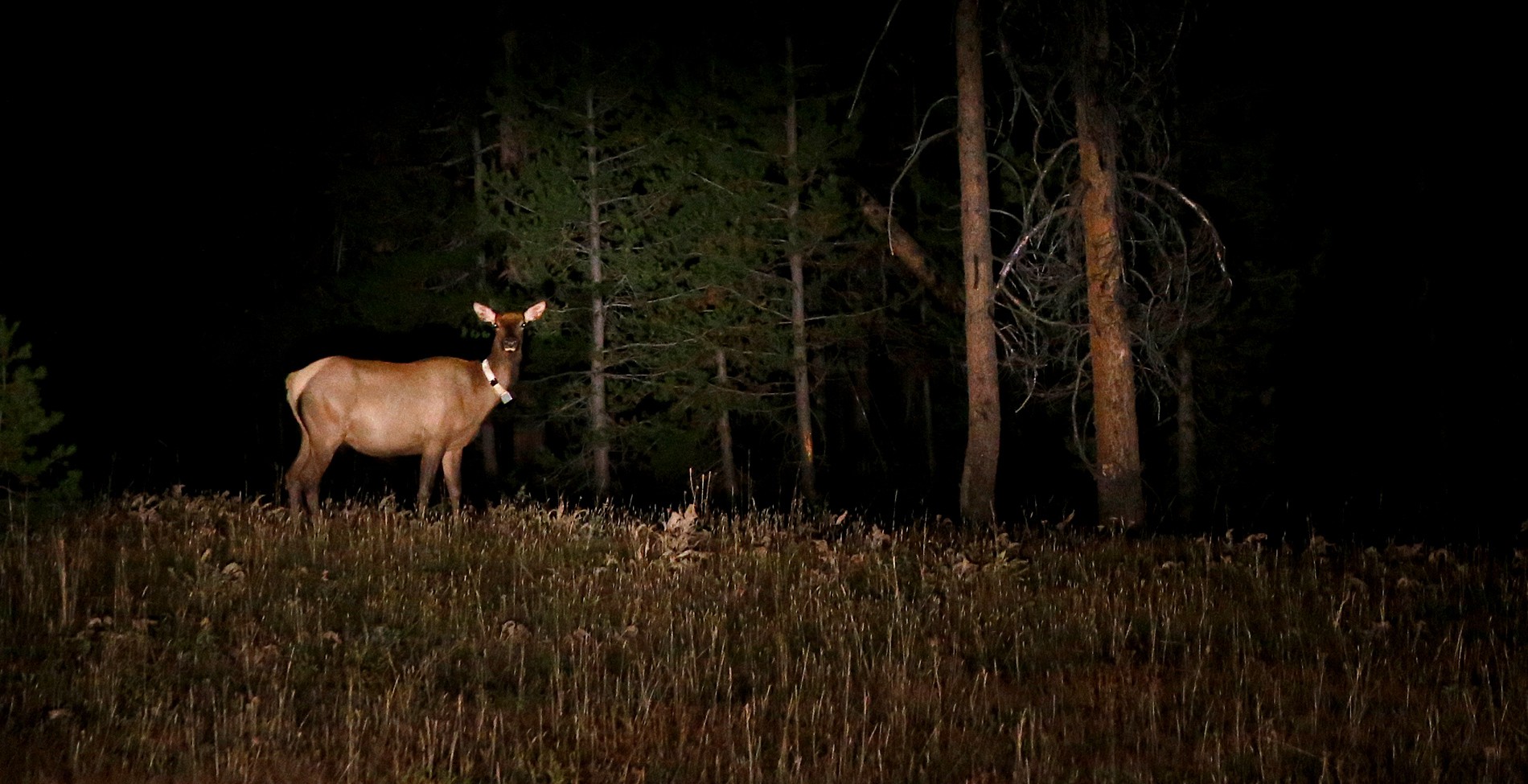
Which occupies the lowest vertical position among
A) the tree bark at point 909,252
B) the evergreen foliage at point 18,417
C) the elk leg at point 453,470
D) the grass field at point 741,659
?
the grass field at point 741,659

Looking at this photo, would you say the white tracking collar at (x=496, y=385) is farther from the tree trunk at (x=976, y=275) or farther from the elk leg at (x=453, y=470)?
the tree trunk at (x=976, y=275)

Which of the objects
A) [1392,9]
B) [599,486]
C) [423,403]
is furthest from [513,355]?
[1392,9]

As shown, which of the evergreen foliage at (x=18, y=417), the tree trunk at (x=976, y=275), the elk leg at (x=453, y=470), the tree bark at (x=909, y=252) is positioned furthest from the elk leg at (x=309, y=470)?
the tree bark at (x=909, y=252)

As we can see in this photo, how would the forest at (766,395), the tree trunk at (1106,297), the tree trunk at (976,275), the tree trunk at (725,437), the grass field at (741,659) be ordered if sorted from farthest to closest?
the tree trunk at (725,437) → the tree trunk at (976,275) → the tree trunk at (1106,297) → the forest at (766,395) → the grass field at (741,659)

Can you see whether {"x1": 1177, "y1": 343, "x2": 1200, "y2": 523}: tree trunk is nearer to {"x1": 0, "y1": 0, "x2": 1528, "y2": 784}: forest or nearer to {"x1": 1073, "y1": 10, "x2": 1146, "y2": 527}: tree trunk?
{"x1": 0, "y1": 0, "x2": 1528, "y2": 784}: forest

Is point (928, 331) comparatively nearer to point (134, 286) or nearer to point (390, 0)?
point (390, 0)

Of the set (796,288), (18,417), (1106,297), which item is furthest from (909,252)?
(18,417)

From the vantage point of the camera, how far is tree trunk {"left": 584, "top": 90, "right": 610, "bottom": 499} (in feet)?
68.1

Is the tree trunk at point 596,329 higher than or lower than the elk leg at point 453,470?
higher

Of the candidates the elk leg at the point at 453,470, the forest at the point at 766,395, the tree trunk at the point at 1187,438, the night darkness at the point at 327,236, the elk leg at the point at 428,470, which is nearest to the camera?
the forest at the point at 766,395

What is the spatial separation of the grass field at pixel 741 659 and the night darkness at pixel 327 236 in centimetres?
1880

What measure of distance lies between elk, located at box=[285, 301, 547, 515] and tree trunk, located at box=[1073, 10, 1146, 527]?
6.04 meters

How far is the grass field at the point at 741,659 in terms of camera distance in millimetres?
5477

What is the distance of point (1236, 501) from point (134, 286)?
93.7 ft
